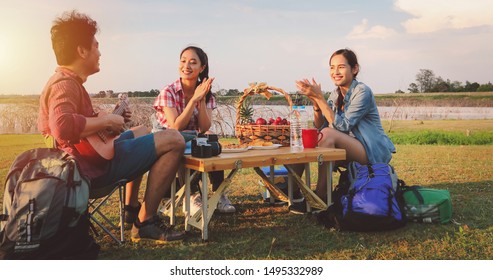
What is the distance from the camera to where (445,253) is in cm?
311

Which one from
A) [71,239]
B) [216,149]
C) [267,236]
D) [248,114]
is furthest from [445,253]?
[71,239]

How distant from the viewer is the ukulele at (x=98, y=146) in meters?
2.94

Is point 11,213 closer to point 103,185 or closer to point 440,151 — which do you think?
point 103,185

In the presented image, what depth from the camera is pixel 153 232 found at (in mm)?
3301

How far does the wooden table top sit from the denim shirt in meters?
0.34

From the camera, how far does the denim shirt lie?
4.13 metres

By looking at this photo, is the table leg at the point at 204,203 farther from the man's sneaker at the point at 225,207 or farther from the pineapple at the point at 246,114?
the pineapple at the point at 246,114

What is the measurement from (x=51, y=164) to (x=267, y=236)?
1582 mm

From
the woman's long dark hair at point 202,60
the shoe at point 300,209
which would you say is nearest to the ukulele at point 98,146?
the woman's long dark hair at point 202,60

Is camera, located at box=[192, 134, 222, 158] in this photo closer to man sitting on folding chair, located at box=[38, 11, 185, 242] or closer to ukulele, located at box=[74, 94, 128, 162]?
man sitting on folding chair, located at box=[38, 11, 185, 242]

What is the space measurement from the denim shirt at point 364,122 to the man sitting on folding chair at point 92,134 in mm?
1601

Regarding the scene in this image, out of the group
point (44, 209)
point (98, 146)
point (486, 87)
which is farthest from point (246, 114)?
point (486, 87)

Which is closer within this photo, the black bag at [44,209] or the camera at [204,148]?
the black bag at [44,209]

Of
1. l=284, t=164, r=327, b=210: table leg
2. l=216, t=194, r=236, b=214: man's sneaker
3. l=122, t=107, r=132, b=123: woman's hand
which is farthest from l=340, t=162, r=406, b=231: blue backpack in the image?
l=122, t=107, r=132, b=123: woman's hand
